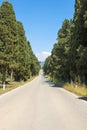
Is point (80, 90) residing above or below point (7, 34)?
below

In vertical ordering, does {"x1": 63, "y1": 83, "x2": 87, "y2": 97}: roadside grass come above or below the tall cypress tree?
below

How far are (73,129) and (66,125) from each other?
827 millimetres

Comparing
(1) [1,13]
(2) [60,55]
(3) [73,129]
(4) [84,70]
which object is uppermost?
(1) [1,13]

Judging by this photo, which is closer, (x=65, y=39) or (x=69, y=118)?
(x=69, y=118)

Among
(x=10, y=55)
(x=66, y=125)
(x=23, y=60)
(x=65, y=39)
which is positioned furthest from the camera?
(x=23, y=60)

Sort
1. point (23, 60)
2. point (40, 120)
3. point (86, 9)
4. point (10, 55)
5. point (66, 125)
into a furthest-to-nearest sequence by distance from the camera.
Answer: point (23, 60) → point (10, 55) → point (86, 9) → point (40, 120) → point (66, 125)

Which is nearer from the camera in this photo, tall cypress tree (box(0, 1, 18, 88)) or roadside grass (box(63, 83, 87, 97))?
roadside grass (box(63, 83, 87, 97))

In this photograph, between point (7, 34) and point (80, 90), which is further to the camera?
point (7, 34)

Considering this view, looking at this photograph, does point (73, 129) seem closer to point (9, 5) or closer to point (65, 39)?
point (9, 5)

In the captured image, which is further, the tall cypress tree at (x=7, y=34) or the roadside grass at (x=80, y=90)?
the tall cypress tree at (x=7, y=34)

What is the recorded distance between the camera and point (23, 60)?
2518 inches

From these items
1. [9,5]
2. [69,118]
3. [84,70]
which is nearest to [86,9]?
[84,70]

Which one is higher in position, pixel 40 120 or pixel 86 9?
pixel 86 9

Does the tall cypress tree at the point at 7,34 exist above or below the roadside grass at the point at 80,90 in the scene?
above
